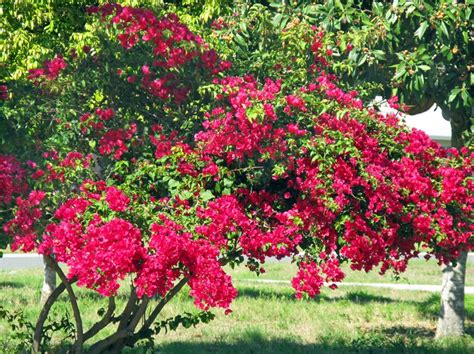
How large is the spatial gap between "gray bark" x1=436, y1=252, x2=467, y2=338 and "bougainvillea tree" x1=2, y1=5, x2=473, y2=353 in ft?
15.3

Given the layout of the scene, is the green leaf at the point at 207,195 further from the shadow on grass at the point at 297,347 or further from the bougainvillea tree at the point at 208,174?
the shadow on grass at the point at 297,347

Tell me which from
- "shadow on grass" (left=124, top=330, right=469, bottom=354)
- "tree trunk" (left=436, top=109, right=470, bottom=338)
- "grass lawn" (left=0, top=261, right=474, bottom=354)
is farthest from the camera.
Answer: "tree trunk" (left=436, top=109, right=470, bottom=338)

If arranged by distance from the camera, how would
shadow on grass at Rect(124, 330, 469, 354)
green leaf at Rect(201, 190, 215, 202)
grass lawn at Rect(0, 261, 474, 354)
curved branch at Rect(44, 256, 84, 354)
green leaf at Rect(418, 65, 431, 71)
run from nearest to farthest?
green leaf at Rect(201, 190, 215, 202)
curved branch at Rect(44, 256, 84, 354)
green leaf at Rect(418, 65, 431, 71)
shadow on grass at Rect(124, 330, 469, 354)
grass lawn at Rect(0, 261, 474, 354)

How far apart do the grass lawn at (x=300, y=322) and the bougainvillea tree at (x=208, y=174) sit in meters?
3.27

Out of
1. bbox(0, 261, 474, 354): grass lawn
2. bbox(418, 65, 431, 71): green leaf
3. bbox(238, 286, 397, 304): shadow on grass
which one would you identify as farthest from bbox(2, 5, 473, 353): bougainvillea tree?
bbox(238, 286, 397, 304): shadow on grass

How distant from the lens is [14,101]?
362 inches

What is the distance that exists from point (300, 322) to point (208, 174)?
666 cm

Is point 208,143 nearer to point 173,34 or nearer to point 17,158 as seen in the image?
point 173,34

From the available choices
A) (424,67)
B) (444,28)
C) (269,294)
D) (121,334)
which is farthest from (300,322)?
(444,28)

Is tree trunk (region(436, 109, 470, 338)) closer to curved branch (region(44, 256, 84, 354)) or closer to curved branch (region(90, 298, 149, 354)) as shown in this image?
curved branch (region(90, 298, 149, 354))

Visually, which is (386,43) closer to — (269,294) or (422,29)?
(422,29)

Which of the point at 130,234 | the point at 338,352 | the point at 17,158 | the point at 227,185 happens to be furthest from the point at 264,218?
the point at 338,352

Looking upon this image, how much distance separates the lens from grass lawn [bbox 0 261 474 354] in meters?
12.0

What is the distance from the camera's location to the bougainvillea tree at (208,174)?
7.68 meters
